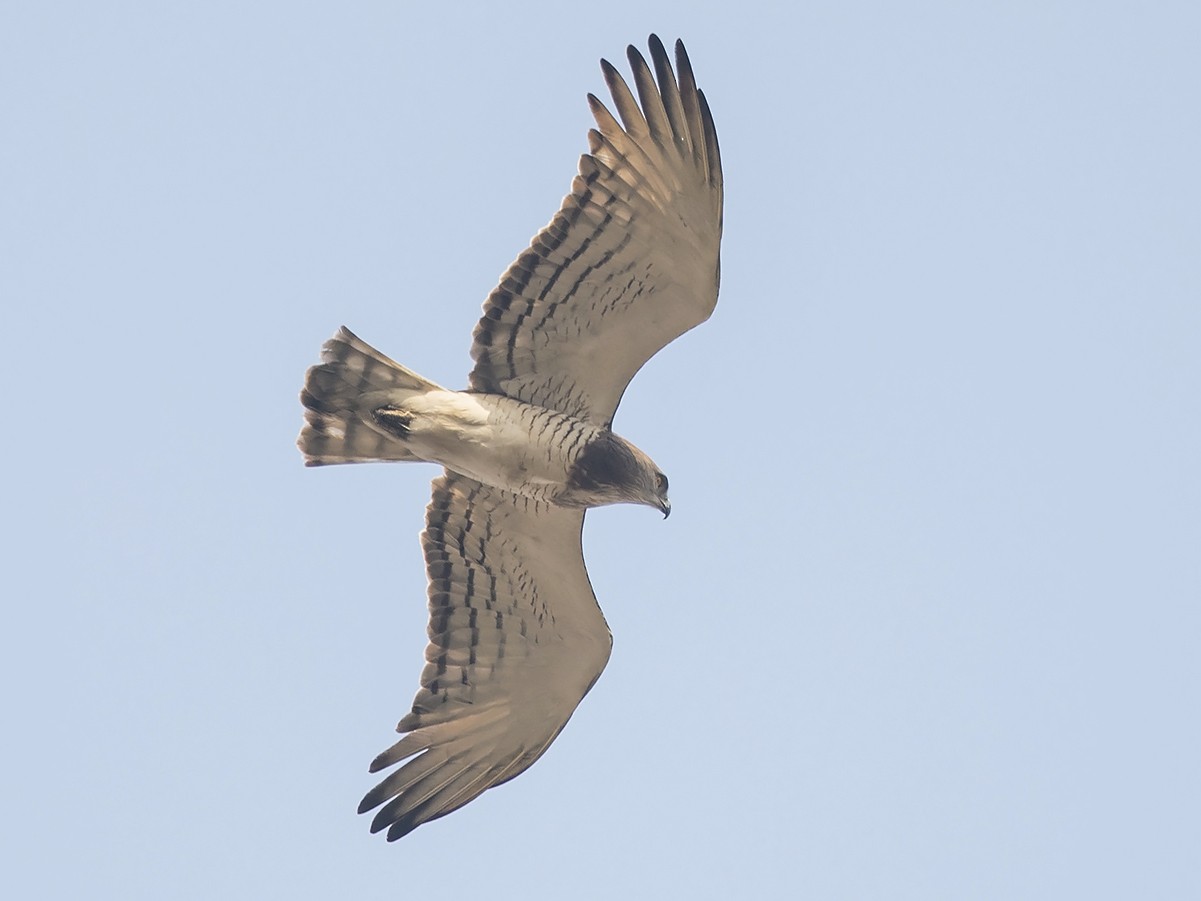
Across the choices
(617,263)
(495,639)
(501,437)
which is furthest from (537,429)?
(495,639)

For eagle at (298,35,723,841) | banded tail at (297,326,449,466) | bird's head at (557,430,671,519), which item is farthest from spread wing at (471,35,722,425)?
banded tail at (297,326,449,466)

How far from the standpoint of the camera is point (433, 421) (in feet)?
39.8

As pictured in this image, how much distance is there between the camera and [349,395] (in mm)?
12266

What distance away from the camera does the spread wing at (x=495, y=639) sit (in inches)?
500

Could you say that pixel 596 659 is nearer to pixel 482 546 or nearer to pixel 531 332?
pixel 482 546

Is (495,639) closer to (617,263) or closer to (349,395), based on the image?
(349,395)

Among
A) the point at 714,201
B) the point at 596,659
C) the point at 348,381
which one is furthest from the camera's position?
the point at 596,659

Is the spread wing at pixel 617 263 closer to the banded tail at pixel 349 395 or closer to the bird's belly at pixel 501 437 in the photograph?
the bird's belly at pixel 501 437

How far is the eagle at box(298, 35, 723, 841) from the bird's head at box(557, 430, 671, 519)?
0.04 feet

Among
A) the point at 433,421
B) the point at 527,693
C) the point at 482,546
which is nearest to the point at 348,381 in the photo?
the point at 433,421

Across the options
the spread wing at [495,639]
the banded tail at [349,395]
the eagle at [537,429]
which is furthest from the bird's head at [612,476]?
the banded tail at [349,395]

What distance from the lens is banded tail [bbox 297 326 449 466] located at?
12242 millimetres

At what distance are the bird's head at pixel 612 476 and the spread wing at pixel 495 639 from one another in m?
0.63

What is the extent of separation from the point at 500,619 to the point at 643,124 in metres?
3.66
